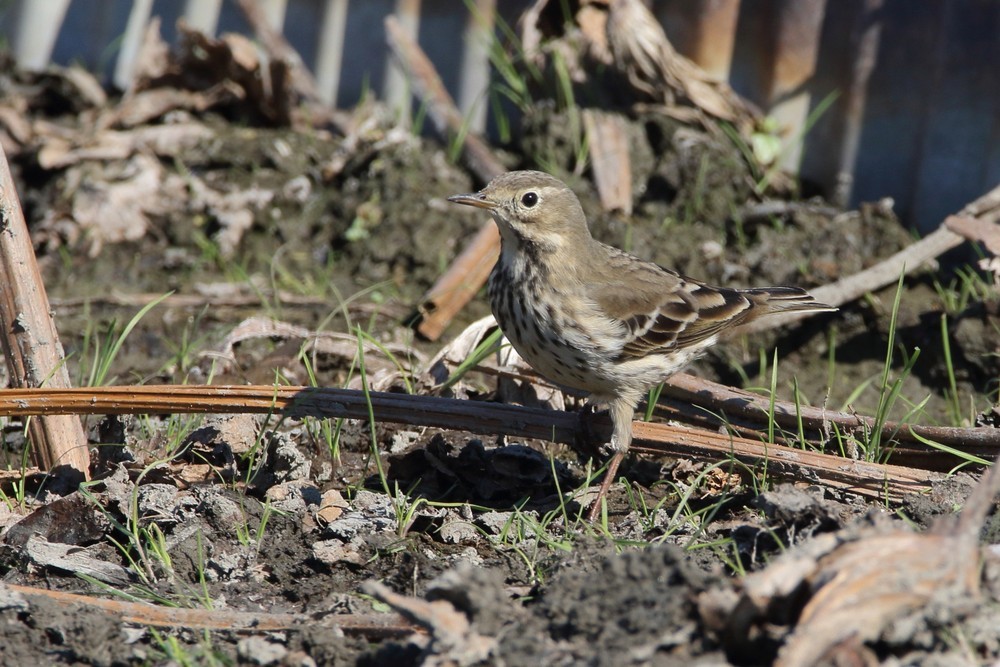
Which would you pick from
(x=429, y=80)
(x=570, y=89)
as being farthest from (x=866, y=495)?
(x=429, y=80)

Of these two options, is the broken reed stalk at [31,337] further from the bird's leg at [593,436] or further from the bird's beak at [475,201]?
the bird's leg at [593,436]

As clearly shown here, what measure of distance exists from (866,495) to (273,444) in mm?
2373

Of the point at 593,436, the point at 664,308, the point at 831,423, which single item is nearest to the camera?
the point at 831,423

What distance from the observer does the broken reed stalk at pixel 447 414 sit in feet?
13.4

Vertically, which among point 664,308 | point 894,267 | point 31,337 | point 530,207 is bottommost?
point 31,337

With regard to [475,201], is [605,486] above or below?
below

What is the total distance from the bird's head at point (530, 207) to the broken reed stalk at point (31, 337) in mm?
1743

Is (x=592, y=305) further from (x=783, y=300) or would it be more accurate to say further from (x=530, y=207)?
(x=783, y=300)

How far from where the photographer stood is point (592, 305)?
4781 mm

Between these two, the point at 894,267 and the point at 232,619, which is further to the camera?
the point at 894,267

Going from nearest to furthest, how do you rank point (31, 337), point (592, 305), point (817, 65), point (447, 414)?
point (31, 337) < point (447, 414) < point (592, 305) < point (817, 65)

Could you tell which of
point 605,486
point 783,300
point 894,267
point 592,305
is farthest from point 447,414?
point 894,267

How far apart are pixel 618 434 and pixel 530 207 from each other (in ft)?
3.56

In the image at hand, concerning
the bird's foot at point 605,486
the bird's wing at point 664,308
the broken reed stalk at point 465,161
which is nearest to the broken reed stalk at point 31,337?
the bird's foot at point 605,486
